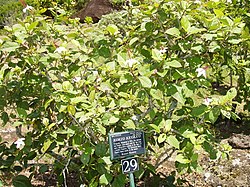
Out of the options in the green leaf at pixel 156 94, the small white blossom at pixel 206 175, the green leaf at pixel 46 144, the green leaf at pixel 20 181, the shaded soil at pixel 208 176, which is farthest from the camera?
the small white blossom at pixel 206 175

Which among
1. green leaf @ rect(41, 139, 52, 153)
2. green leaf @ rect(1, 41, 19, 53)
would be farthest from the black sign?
green leaf @ rect(1, 41, 19, 53)

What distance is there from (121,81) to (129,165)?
0.40 m

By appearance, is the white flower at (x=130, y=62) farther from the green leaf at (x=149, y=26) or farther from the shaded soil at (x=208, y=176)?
the shaded soil at (x=208, y=176)

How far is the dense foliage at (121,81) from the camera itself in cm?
196

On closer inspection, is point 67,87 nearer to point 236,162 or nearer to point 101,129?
point 101,129

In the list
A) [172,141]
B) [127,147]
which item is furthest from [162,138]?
[127,147]

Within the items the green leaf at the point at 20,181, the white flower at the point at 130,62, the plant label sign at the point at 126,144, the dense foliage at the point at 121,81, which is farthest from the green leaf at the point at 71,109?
the green leaf at the point at 20,181

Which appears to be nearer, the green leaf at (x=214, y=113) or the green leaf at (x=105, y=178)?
the green leaf at (x=214, y=113)

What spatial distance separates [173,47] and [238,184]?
1.19m

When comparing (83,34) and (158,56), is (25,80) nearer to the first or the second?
(83,34)

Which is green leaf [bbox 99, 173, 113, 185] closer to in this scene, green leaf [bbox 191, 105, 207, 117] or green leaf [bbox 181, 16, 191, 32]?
green leaf [bbox 191, 105, 207, 117]

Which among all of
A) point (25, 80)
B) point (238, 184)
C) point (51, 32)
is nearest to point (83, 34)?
point (51, 32)

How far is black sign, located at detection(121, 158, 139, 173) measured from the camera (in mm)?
1922

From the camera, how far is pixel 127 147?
1.90 meters
